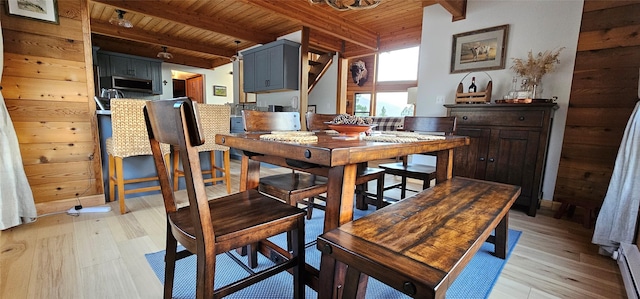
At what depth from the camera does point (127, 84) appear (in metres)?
5.88

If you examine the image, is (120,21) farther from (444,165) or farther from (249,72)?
(444,165)

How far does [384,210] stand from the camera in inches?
43.8

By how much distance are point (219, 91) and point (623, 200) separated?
827 cm

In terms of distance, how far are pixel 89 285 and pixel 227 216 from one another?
92cm

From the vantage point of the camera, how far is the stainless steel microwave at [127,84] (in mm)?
5648

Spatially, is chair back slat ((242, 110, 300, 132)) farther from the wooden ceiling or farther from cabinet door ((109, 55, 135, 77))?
cabinet door ((109, 55, 135, 77))

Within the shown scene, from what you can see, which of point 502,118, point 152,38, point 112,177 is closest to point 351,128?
point 502,118

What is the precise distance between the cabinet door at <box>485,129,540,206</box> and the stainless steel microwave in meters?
6.88

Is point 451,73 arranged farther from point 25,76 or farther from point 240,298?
point 25,76

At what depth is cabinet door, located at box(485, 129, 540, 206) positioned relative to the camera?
2.31 metres

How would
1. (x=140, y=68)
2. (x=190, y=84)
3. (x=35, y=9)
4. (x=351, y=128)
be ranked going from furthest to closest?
(x=190, y=84) < (x=140, y=68) < (x=35, y=9) < (x=351, y=128)

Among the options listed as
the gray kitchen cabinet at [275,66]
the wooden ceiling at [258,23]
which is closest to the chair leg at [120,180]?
the wooden ceiling at [258,23]

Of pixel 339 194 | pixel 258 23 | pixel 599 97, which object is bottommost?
pixel 339 194

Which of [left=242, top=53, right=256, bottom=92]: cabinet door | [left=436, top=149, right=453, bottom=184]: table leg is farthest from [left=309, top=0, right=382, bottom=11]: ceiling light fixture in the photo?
[left=242, top=53, right=256, bottom=92]: cabinet door
